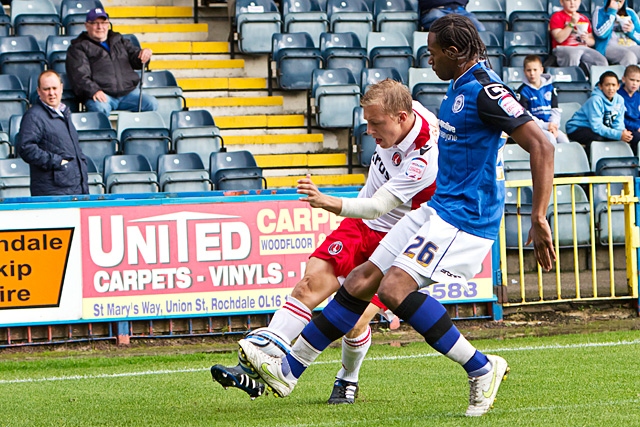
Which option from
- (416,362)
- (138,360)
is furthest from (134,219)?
(416,362)

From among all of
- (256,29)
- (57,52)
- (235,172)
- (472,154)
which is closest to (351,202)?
(472,154)

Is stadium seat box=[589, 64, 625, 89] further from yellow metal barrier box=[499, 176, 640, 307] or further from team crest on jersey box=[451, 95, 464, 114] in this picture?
team crest on jersey box=[451, 95, 464, 114]

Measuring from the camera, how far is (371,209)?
574 centimetres

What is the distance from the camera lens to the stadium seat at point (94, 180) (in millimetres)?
11641

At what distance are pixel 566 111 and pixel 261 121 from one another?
14.1ft

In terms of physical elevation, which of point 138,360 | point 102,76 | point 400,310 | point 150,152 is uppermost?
point 102,76

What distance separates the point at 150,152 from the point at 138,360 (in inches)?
159

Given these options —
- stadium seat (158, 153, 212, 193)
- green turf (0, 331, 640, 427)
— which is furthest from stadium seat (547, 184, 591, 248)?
stadium seat (158, 153, 212, 193)

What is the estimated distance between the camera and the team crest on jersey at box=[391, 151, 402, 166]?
239 inches

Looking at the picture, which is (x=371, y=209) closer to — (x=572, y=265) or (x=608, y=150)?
(x=572, y=265)

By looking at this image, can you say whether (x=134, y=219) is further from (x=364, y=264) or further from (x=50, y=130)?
(x=364, y=264)

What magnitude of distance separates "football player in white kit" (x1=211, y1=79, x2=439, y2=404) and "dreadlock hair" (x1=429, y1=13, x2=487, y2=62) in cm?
62

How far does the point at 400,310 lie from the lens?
5348 mm

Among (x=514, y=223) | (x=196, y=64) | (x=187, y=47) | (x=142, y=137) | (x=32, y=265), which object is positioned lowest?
(x=32, y=265)
